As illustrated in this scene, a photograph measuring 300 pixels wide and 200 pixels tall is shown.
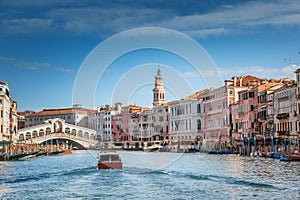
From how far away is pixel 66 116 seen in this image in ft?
280

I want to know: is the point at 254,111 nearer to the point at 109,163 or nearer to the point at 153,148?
the point at 153,148

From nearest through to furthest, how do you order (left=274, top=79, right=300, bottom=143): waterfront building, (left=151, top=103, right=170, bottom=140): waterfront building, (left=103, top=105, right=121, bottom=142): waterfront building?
(left=274, top=79, right=300, bottom=143): waterfront building, (left=151, top=103, right=170, bottom=140): waterfront building, (left=103, top=105, right=121, bottom=142): waterfront building

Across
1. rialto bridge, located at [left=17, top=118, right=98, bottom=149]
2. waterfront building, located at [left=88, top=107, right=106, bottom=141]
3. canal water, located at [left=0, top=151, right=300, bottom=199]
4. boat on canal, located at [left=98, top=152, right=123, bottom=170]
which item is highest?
waterfront building, located at [left=88, top=107, right=106, bottom=141]

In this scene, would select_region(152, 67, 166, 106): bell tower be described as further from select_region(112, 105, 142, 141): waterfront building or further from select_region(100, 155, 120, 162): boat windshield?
select_region(100, 155, 120, 162): boat windshield

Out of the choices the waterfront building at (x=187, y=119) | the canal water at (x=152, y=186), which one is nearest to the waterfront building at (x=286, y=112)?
the canal water at (x=152, y=186)

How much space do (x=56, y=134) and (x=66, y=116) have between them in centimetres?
2675

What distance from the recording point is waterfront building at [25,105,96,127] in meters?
83.6

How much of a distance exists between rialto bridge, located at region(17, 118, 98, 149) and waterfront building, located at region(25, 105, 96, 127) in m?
11.0

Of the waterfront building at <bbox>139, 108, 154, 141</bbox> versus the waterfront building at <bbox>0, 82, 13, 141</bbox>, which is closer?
the waterfront building at <bbox>0, 82, 13, 141</bbox>

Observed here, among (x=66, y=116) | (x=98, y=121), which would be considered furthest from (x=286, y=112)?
(x=66, y=116)

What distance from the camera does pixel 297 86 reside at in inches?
1328

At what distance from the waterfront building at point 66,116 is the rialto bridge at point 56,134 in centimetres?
1098

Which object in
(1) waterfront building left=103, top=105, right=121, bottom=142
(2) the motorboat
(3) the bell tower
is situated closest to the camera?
(2) the motorboat

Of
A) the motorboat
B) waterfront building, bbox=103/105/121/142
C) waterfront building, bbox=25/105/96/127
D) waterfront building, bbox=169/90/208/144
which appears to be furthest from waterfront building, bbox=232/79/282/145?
waterfront building, bbox=25/105/96/127
